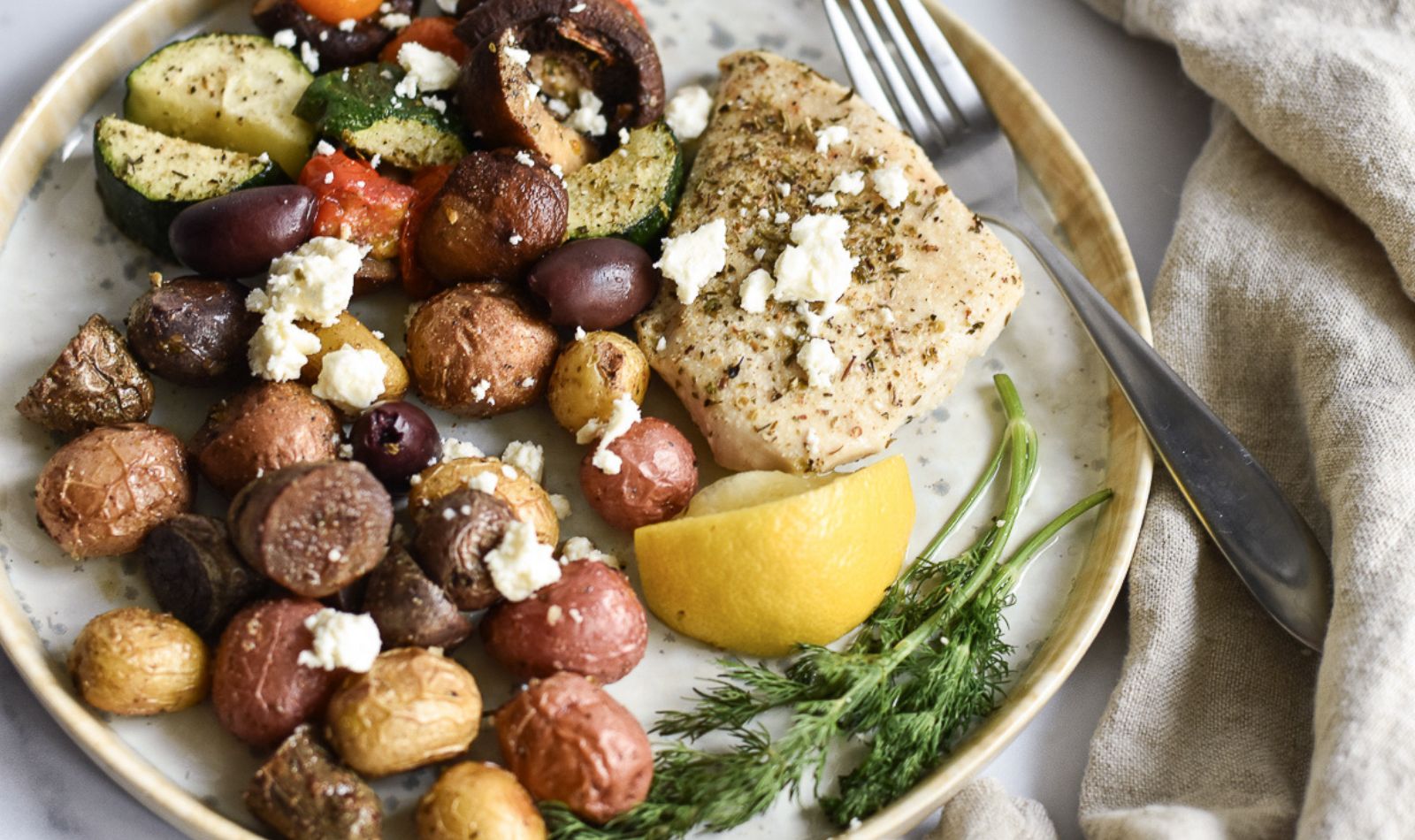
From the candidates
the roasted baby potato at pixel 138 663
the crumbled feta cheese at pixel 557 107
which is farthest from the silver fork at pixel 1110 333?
the roasted baby potato at pixel 138 663

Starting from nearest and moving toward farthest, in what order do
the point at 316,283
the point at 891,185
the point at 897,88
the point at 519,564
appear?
1. the point at 519,564
2. the point at 316,283
3. the point at 891,185
4. the point at 897,88

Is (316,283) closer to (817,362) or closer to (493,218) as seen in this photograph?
(493,218)

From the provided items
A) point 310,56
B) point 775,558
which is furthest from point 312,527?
point 310,56

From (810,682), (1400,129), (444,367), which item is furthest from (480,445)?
(1400,129)

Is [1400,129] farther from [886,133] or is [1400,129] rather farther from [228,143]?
[228,143]

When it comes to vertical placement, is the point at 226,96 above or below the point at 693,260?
above

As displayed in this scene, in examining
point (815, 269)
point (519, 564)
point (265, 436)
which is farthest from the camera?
point (815, 269)

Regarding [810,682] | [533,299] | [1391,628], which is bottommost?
[810,682]
